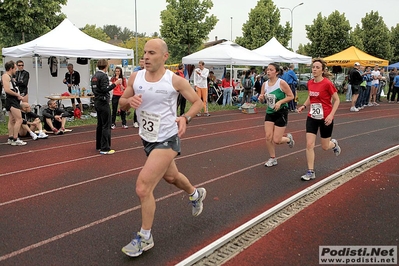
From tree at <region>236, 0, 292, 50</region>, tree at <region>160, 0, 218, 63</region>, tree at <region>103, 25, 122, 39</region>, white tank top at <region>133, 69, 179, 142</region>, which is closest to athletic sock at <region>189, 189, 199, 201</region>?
white tank top at <region>133, 69, 179, 142</region>

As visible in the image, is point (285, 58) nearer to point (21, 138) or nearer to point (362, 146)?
point (362, 146)

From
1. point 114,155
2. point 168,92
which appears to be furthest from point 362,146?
point 168,92

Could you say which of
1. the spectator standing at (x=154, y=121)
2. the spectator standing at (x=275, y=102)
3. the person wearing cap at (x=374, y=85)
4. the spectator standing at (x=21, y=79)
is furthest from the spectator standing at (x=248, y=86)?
the spectator standing at (x=154, y=121)

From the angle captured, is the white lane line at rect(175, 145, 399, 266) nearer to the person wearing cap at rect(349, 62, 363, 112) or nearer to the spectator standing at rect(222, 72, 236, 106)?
the person wearing cap at rect(349, 62, 363, 112)

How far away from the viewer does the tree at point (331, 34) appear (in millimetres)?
38250

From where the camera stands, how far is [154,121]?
148 inches

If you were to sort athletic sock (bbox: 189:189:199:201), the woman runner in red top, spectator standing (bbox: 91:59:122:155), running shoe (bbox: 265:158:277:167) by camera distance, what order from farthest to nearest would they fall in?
spectator standing (bbox: 91:59:122:155) < running shoe (bbox: 265:158:277:167) < the woman runner in red top < athletic sock (bbox: 189:189:199:201)

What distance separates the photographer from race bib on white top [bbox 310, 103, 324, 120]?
6.22 m

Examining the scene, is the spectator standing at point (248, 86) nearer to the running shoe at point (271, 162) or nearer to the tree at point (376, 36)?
the running shoe at point (271, 162)

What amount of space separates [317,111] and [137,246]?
3886 millimetres

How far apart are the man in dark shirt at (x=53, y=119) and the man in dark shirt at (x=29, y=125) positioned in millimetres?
397

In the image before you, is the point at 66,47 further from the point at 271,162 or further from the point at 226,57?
the point at 271,162

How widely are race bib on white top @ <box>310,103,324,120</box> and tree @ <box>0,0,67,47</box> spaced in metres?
25.6

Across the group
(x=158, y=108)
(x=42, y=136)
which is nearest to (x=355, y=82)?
(x=42, y=136)
